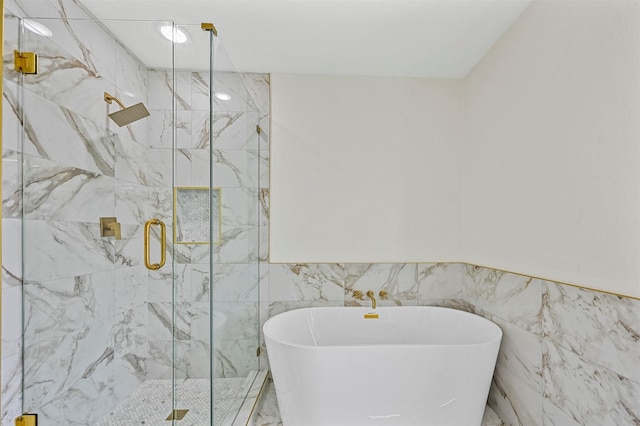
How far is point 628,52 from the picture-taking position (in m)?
1.32

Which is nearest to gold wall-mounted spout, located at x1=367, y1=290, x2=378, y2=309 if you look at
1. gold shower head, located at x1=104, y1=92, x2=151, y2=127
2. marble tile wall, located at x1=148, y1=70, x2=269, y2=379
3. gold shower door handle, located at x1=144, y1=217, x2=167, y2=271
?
marble tile wall, located at x1=148, y1=70, x2=269, y2=379

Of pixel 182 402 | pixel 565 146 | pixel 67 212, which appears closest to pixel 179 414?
pixel 182 402

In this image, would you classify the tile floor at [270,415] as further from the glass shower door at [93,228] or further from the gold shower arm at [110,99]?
the gold shower arm at [110,99]

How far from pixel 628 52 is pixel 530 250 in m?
1.01

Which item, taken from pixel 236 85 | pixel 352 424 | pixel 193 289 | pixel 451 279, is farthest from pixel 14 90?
pixel 451 279

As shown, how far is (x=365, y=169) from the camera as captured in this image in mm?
2779

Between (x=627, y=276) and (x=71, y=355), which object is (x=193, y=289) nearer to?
(x=71, y=355)

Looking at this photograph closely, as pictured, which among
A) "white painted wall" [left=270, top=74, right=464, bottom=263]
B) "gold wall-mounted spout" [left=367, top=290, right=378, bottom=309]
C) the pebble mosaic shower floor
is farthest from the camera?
"white painted wall" [left=270, top=74, right=464, bottom=263]

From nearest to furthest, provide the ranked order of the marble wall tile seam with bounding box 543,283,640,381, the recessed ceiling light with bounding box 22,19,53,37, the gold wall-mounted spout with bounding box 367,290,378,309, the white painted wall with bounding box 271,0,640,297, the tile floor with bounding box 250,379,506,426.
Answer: the marble wall tile seam with bounding box 543,283,640,381, the white painted wall with bounding box 271,0,640,297, the recessed ceiling light with bounding box 22,19,53,37, the tile floor with bounding box 250,379,506,426, the gold wall-mounted spout with bounding box 367,290,378,309

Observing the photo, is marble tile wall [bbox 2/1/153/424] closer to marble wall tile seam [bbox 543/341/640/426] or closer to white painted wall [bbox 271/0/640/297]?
white painted wall [bbox 271/0/640/297]

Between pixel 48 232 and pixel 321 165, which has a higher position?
pixel 321 165

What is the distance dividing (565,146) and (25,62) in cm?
243

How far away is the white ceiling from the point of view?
5.99 ft

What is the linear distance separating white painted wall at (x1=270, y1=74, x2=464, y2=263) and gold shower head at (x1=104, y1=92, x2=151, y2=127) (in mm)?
1069
